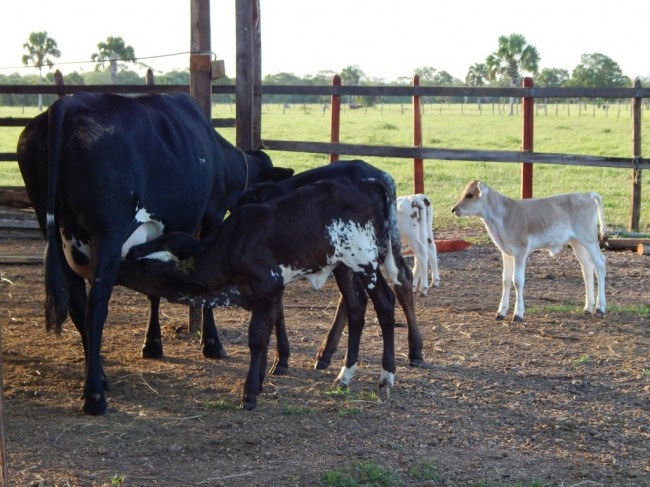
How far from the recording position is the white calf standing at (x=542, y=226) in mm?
9773

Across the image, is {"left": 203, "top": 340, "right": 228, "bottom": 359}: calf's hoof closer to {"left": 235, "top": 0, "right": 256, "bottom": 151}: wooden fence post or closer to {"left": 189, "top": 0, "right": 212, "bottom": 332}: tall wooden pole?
{"left": 189, "top": 0, "right": 212, "bottom": 332}: tall wooden pole

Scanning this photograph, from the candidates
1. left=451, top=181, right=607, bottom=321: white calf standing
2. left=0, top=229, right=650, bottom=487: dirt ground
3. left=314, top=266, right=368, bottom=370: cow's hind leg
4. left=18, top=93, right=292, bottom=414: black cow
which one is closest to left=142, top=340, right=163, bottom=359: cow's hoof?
left=0, top=229, right=650, bottom=487: dirt ground

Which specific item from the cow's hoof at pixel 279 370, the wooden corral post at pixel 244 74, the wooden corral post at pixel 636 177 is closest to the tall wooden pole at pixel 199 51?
the wooden corral post at pixel 244 74

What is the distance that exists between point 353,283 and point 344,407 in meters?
1.22

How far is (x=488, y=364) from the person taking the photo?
763 cm

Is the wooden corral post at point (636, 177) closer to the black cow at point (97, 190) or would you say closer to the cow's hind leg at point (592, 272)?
the cow's hind leg at point (592, 272)

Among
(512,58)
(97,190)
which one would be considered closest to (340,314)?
(97,190)

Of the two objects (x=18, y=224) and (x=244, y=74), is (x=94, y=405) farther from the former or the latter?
(x=18, y=224)

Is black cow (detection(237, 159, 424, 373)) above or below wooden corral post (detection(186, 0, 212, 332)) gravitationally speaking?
below

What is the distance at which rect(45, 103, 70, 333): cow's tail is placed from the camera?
6.15 m

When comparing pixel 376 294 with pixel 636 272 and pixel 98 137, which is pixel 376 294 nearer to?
pixel 98 137

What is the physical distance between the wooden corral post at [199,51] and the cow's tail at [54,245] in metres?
2.31

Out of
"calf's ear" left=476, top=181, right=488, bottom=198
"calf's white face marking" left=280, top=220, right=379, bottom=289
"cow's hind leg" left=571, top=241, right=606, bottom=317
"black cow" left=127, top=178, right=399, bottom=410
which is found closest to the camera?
"black cow" left=127, top=178, right=399, bottom=410

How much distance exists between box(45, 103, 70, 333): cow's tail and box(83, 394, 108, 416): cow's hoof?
21.6 inches
